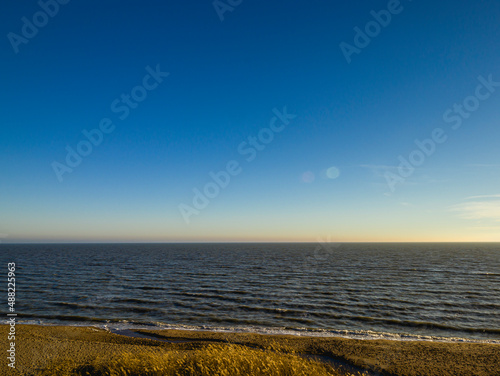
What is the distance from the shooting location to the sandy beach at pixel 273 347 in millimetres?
13531

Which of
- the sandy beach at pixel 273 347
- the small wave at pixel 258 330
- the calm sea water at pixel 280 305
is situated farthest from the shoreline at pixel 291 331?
the sandy beach at pixel 273 347

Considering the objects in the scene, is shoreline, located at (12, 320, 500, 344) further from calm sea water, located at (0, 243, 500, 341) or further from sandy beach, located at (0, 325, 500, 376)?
sandy beach, located at (0, 325, 500, 376)

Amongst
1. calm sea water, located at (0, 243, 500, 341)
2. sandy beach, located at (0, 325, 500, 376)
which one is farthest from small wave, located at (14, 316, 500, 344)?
sandy beach, located at (0, 325, 500, 376)

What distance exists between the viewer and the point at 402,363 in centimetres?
1415

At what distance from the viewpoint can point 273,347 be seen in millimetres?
14055

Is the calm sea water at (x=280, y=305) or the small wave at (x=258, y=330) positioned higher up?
the small wave at (x=258, y=330)

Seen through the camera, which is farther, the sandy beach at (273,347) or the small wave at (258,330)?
the small wave at (258,330)

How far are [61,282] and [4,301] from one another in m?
10.8

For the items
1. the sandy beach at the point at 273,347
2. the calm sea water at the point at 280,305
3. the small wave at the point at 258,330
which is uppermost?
the sandy beach at the point at 273,347

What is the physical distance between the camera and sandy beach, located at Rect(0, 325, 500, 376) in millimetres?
13531

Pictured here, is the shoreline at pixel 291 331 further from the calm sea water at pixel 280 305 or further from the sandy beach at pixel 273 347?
the sandy beach at pixel 273 347

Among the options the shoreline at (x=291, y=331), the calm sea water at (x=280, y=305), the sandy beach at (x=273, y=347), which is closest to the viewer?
the sandy beach at (x=273, y=347)

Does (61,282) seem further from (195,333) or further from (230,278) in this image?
(195,333)

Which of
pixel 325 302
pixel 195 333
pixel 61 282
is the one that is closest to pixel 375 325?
pixel 325 302
